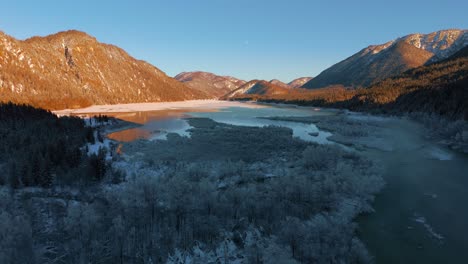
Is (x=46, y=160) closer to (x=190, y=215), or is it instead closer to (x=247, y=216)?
(x=190, y=215)

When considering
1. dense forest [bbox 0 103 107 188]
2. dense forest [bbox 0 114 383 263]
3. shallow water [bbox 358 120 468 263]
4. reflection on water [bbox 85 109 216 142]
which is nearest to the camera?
dense forest [bbox 0 114 383 263]

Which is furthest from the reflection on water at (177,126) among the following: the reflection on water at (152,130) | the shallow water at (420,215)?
the shallow water at (420,215)

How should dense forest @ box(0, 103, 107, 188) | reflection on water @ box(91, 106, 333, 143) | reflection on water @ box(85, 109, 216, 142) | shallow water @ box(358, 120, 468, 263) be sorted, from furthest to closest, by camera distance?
reflection on water @ box(91, 106, 333, 143) → reflection on water @ box(85, 109, 216, 142) → dense forest @ box(0, 103, 107, 188) → shallow water @ box(358, 120, 468, 263)

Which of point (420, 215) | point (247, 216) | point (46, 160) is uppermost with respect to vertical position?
point (46, 160)

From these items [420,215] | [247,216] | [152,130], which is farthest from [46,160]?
[152,130]

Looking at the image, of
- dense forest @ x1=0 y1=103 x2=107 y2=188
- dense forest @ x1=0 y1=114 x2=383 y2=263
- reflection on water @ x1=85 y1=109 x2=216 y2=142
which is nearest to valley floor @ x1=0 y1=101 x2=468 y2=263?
dense forest @ x1=0 y1=114 x2=383 y2=263

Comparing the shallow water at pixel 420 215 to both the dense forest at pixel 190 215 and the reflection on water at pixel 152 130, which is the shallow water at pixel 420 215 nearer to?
the dense forest at pixel 190 215

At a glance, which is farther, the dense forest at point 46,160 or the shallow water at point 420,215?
the dense forest at point 46,160

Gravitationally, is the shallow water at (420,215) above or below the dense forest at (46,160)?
below

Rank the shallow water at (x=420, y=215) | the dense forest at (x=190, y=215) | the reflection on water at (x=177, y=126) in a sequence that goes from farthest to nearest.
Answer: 1. the reflection on water at (x=177, y=126)
2. the shallow water at (x=420, y=215)
3. the dense forest at (x=190, y=215)

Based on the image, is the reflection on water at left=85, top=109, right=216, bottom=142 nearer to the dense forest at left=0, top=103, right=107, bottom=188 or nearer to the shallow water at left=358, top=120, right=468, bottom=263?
the dense forest at left=0, top=103, right=107, bottom=188

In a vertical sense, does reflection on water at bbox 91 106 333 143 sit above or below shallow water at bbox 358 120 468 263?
above

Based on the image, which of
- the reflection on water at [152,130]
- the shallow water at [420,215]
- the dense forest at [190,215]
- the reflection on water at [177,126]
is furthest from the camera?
the reflection on water at [177,126]

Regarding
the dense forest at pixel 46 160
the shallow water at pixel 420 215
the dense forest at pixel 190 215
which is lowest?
the shallow water at pixel 420 215
